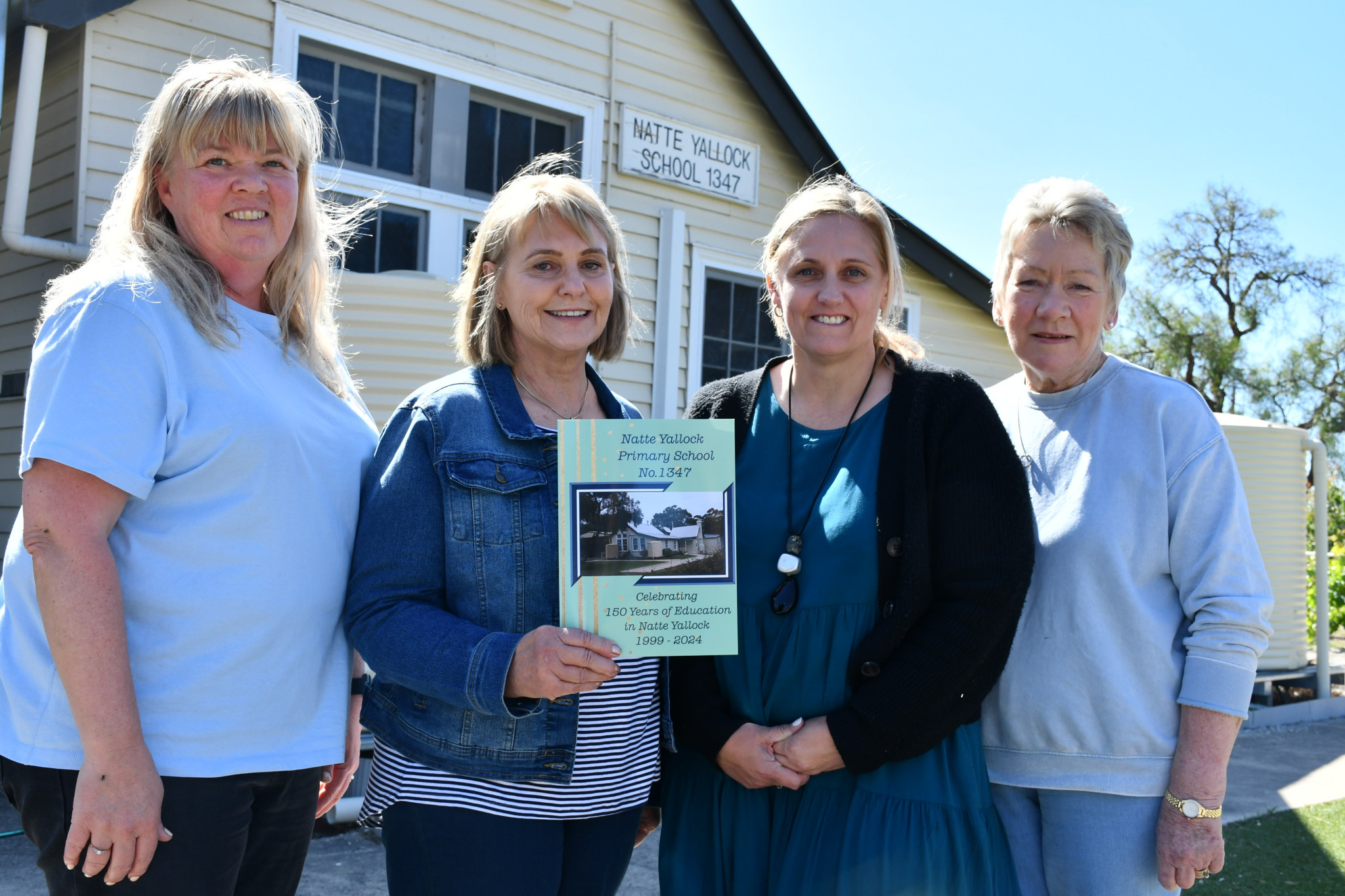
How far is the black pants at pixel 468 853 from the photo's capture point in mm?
1855

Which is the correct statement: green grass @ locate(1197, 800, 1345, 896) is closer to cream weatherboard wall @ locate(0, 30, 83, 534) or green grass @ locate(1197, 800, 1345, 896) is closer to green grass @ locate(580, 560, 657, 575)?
green grass @ locate(580, 560, 657, 575)

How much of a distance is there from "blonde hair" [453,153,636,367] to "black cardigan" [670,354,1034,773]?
77 cm

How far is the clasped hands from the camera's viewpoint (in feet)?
6.67

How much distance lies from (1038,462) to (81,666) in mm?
2049

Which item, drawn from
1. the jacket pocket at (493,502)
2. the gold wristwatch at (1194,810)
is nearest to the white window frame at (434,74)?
the jacket pocket at (493,502)

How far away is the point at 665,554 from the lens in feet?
6.11

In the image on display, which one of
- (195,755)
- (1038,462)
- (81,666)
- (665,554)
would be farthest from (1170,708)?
(81,666)

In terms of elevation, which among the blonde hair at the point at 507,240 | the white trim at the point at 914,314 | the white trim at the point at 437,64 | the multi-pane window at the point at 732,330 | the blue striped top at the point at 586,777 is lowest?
the blue striped top at the point at 586,777

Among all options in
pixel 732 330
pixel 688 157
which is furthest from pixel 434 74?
pixel 732 330

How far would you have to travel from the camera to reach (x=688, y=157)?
7078 millimetres

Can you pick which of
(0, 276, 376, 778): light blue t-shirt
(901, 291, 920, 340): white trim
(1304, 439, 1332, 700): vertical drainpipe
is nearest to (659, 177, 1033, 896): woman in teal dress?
(0, 276, 376, 778): light blue t-shirt

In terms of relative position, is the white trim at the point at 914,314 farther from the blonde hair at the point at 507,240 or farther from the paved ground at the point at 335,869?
the blonde hair at the point at 507,240

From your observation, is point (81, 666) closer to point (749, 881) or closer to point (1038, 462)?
point (749, 881)

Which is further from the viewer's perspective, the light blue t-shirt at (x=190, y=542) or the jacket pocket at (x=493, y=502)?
the jacket pocket at (x=493, y=502)
